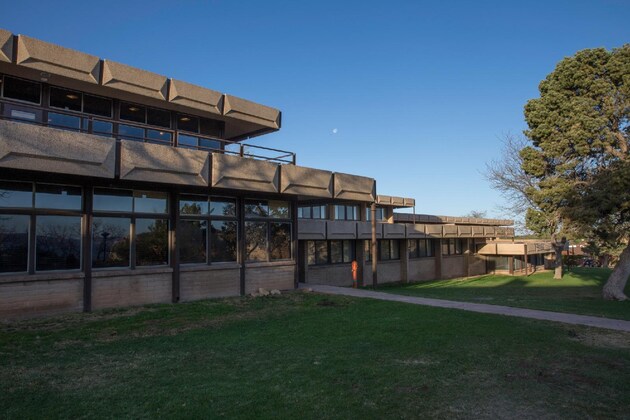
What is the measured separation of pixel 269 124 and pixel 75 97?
300 inches

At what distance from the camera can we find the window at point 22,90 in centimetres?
1322

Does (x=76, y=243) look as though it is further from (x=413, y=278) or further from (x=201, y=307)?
(x=413, y=278)

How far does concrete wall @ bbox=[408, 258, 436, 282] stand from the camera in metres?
36.1

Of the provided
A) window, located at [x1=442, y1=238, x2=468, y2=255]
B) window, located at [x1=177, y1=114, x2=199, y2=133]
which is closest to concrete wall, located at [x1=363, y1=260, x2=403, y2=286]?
window, located at [x1=442, y1=238, x2=468, y2=255]

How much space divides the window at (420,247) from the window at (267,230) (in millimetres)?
19731

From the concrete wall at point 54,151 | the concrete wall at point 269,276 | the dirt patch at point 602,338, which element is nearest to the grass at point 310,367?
the dirt patch at point 602,338

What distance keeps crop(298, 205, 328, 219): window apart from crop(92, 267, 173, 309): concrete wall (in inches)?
630

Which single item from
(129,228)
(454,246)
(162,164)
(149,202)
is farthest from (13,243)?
(454,246)

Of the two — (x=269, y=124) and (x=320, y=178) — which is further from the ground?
(x=269, y=124)

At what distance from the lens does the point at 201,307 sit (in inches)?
532

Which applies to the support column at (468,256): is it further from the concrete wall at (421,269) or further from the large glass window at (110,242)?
the large glass window at (110,242)

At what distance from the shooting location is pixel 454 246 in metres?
42.8

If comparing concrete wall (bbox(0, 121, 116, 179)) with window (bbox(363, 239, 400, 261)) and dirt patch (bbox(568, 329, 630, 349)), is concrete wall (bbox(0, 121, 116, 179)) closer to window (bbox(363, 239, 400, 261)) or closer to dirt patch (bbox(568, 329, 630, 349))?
dirt patch (bbox(568, 329, 630, 349))

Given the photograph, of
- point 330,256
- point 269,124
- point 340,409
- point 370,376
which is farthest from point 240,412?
point 330,256
